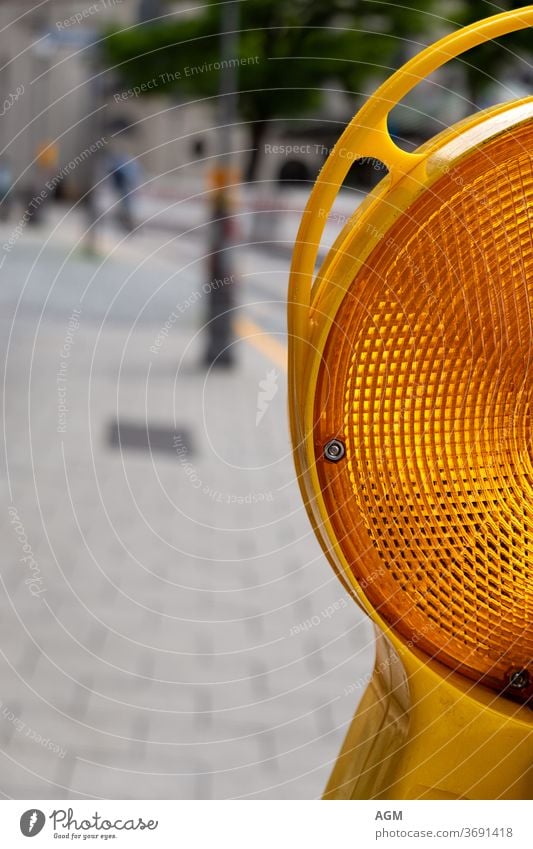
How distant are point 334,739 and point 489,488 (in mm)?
2199

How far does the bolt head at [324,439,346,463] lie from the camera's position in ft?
2.58

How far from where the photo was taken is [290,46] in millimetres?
8367

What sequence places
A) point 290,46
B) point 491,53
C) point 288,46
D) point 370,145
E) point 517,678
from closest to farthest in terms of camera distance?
point 370,145 < point 517,678 < point 290,46 < point 288,46 < point 491,53

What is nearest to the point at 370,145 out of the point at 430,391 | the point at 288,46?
the point at 430,391

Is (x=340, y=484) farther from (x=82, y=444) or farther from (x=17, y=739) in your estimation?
(x=82, y=444)

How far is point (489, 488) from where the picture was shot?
802mm

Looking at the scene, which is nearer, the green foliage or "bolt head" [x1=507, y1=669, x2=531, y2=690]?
"bolt head" [x1=507, y1=669, x2=531, y2=690]

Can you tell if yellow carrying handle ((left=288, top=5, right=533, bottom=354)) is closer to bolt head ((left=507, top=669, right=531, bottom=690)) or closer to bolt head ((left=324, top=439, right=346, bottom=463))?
bolt head ((left=324, top=439, right=346, bottom=463))
